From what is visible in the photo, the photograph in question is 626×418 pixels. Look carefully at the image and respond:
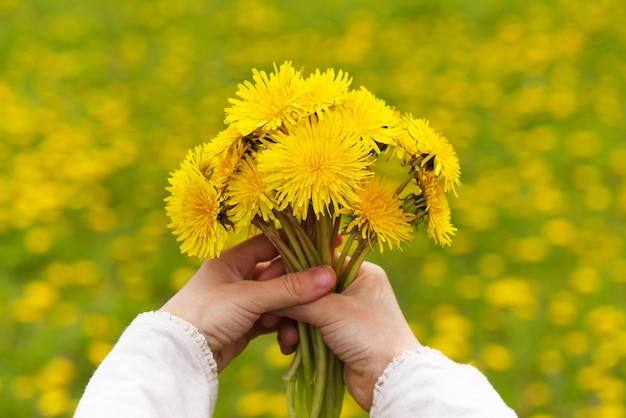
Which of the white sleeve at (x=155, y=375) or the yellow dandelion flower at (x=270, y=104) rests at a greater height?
the yellow dandelion flower at (x=270, y=104)

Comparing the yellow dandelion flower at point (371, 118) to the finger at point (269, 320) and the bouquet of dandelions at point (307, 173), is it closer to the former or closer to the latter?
the bouquet of dandelions at point (307, 173)

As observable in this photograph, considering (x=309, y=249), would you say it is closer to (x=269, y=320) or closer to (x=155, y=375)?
(x=269, y=320)

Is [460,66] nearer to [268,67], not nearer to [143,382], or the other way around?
[268,67]

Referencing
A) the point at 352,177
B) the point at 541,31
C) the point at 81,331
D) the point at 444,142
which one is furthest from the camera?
the point at 541,31

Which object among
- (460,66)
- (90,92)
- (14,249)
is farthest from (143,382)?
(460,66)

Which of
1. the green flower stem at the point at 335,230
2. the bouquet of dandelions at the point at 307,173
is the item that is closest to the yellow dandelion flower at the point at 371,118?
the bouquet of dandelions at the point at 307,173

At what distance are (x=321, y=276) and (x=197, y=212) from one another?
213mm

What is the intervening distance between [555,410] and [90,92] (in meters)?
2.44

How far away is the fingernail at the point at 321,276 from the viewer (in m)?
1.27

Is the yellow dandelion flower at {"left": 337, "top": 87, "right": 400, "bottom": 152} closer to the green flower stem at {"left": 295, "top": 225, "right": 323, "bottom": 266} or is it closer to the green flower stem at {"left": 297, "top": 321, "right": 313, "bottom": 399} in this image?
the green flower stem at {"left": 295, "top": 225, "right": 323, "bottom": 266}

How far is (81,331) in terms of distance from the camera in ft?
7.24

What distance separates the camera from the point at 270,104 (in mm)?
1207

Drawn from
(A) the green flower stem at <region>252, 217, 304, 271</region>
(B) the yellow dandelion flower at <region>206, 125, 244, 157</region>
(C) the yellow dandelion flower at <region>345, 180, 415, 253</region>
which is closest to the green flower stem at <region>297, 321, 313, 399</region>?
(A) the green flower stem at <region>252, 217, 304, 271</region>

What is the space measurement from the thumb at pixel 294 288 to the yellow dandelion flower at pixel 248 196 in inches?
4.6
